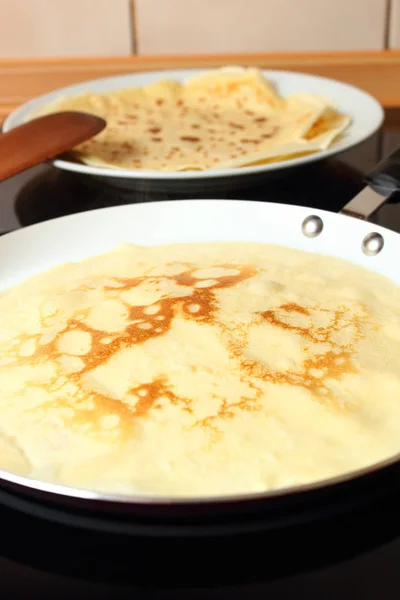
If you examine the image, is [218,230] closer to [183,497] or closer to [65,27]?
[183,497]

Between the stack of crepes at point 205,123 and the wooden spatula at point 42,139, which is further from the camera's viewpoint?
the stack of crepes at point 205,123

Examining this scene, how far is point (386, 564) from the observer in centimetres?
57

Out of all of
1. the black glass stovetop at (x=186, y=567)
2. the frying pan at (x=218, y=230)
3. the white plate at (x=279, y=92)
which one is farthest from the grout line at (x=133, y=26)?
the black glass stovetop at (x=186, y=567)

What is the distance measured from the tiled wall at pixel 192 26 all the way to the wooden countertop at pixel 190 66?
0.12ft

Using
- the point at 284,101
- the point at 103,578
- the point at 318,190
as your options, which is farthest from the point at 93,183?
the point at 103,578

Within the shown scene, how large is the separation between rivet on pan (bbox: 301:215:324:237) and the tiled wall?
1.08 m

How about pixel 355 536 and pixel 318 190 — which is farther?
pixel 318 190

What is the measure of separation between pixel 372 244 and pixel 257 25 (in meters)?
1.18

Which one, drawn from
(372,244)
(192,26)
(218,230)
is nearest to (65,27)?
(192,26)

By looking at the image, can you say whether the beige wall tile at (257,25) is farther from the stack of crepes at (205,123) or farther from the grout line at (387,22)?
the stack of crepes at (205,123)

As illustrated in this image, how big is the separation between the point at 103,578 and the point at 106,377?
199mm

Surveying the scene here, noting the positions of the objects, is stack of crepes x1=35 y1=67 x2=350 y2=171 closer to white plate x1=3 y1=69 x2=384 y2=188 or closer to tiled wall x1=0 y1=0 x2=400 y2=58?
white plate x1=3 y1=69 x2=384 y2=188

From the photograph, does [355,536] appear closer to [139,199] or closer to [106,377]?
[106,377]

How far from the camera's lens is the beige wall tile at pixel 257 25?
1.92 m
